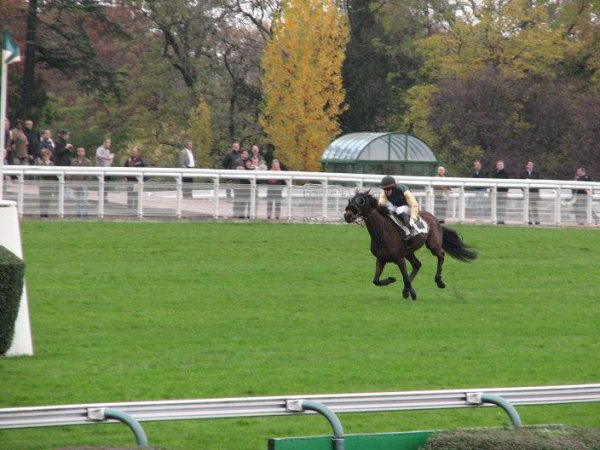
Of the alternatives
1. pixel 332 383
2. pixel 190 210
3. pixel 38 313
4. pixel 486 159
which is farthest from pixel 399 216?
pixel 486 159

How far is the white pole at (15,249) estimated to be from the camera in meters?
12.9

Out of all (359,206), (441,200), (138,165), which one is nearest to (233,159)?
(138,165)

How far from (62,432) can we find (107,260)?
11958mm

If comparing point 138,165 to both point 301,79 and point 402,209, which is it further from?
point 301,79

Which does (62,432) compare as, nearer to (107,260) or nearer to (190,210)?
(107,260)

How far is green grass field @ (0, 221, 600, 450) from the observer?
10.9 metres

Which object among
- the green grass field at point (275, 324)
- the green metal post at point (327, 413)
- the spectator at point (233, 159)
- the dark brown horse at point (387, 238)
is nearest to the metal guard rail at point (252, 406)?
the green metal post at point (327, 413)

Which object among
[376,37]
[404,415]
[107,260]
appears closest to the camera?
[404,415]

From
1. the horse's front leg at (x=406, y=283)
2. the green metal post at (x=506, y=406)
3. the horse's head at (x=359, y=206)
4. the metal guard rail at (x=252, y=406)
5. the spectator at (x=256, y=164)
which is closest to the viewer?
the metal guard rail at (x=252, y=406)

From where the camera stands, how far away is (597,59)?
158 ft

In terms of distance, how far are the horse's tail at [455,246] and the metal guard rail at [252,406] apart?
41.9ft

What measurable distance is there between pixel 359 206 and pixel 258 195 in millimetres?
9929

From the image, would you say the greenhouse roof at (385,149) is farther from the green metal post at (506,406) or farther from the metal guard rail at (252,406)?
the green metal post at (506,406)

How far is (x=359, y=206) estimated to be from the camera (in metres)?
17.9
